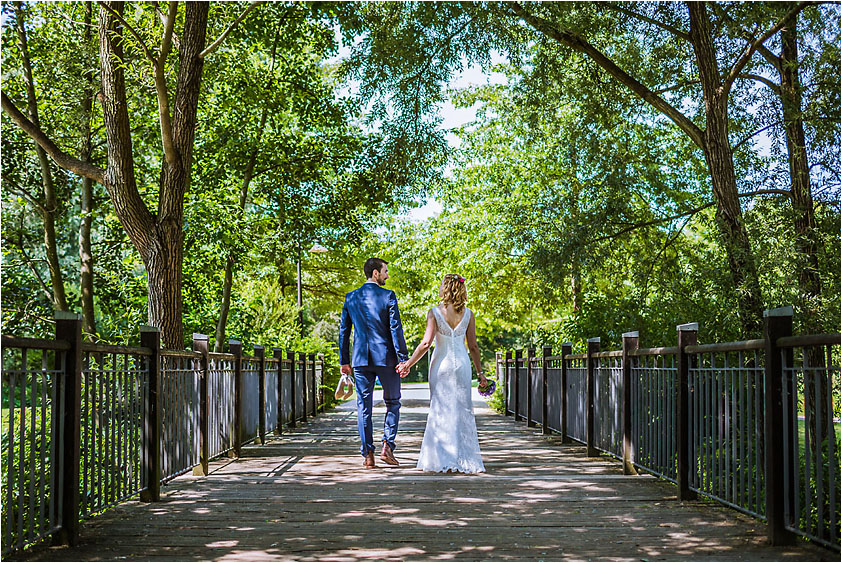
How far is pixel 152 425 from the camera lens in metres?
6.48

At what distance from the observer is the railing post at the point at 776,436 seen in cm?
476

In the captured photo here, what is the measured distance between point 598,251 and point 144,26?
339 inches

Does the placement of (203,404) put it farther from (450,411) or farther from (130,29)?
(130,29)

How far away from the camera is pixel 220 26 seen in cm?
1583

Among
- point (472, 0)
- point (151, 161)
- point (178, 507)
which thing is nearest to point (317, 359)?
point (151, 161)

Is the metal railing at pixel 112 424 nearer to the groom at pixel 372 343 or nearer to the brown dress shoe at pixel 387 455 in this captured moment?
the groom at pixel 372 343

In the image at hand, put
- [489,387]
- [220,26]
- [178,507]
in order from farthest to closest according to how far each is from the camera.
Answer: [220,26], [489,387], [178,507]

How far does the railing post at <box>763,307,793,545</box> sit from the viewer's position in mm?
4758

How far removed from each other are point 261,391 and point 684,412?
6537 millimetres

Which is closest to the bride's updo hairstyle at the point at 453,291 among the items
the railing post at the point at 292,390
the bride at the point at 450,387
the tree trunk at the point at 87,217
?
the bride at the point at 450,387

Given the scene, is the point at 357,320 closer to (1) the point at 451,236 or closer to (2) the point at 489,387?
(2) the point at 489,387

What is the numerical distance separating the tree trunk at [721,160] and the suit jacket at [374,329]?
18.3 feet

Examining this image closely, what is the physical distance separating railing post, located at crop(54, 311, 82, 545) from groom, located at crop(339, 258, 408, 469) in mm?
3618

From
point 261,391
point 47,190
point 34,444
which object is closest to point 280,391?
point 261,391
